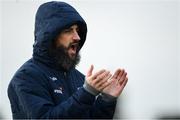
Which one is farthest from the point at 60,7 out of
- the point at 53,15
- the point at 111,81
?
the point at 111,81

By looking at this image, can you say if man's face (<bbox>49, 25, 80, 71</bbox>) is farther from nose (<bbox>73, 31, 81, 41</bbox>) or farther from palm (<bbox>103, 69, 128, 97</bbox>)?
palm (<bbox>103, 69, 128, 97</bbox>)

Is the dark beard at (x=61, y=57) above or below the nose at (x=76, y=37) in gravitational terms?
below

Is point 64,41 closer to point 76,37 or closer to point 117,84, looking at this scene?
point 76,37

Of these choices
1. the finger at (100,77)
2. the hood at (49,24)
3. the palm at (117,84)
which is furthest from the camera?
the hood at (49,24)

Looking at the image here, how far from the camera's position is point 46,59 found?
4824mm

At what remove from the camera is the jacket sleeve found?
4.39 metres

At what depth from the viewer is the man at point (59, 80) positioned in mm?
4414

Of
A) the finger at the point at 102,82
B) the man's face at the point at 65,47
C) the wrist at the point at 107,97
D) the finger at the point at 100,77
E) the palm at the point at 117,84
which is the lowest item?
the wrist at the point at 107,97

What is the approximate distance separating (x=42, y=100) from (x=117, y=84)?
1.95 feet

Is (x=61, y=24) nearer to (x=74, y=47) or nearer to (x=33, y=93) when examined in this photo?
(x=74, y=47)

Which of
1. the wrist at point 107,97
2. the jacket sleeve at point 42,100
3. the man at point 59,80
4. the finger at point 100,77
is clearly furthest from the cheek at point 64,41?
the finger at point 100,77

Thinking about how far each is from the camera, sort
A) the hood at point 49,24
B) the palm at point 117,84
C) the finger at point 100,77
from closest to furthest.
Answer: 1. the finger at point 100,77
2. the palm at point 117,84
3. the hood at point 49,24

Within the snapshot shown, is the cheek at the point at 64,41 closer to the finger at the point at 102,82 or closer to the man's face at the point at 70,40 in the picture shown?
the man's face at the point at 70,40

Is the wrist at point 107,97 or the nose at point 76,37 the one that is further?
the nose at point 76,37
